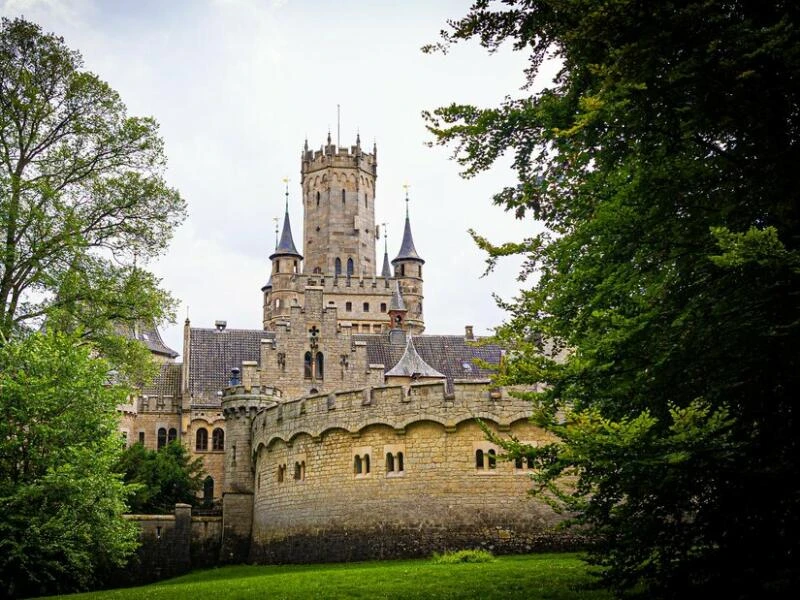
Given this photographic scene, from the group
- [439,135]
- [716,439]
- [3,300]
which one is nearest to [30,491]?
[3,300]

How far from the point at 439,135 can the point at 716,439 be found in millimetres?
7295

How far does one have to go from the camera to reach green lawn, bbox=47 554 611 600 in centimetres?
1755

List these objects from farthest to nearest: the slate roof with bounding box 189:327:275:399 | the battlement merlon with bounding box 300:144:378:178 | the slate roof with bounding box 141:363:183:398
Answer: the battlement merlon with bounding box 300:144:378:178, the slate roof with bounding box 141:363:183:398, the slate roof with bounding box 189:327:275:399

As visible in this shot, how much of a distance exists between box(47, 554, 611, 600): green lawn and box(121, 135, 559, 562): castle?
2621mm

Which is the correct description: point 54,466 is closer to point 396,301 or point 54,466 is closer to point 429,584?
point 429,584

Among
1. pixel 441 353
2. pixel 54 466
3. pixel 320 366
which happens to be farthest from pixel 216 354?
pixel 54 466

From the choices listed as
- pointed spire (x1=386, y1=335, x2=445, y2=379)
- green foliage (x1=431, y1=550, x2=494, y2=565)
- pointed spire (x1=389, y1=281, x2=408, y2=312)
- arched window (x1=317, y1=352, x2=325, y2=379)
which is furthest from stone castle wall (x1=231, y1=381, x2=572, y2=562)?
pointed spire (x1=389, y1=281, x2=408, y2=312)

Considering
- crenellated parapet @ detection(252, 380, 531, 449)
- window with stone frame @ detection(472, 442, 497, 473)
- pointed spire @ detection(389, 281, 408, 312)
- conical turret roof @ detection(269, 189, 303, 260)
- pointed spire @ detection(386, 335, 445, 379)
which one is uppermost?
conical turret roof @ detection(269, 189, 303, 260)

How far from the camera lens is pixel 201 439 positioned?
179ft

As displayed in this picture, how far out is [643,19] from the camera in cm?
1092

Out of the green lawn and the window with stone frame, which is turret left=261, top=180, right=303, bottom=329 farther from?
the green lawn

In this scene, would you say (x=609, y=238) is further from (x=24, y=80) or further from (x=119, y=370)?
(x=24, y=80)

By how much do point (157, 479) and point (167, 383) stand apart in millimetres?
19645

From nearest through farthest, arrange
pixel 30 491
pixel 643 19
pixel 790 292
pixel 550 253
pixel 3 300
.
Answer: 1. pixel 790 292
2. pixel 643 19
3. pixel 550 253
4. pixel 30 491
5. pixel 3 300
